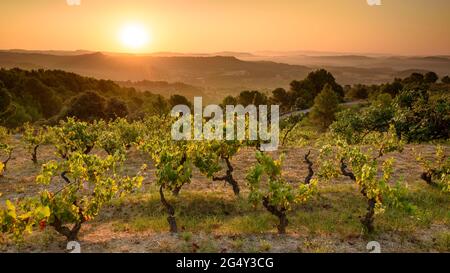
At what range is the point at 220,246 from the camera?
15.8m

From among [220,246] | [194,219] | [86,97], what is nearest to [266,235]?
[220,246]

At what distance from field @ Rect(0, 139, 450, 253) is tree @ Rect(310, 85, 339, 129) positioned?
5278 centimetres

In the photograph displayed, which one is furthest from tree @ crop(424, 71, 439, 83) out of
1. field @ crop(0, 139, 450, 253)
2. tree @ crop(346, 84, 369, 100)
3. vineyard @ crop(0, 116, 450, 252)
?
field @ crop(0, 139, 450, 253)

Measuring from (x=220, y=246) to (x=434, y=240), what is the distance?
29.9 feet

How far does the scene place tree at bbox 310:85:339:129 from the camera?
77500mm

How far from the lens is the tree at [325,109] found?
77500mm

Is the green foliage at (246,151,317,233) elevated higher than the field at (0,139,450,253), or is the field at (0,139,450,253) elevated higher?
the green foliage at (246,151,317,233)

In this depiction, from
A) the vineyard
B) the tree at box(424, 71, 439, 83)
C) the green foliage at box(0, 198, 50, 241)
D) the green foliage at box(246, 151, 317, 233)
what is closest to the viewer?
the green foliage at box(0, 198, 50, 241)

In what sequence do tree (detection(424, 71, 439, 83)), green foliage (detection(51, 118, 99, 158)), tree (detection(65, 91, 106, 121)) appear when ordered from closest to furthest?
green foliage (detection(51, 118, 99, 158)) < tree (detection(65, 91, 106, 121)) < tree (detection(424, 71, 439, 83))

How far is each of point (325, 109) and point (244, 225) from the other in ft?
209

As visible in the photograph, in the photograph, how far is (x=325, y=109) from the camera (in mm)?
77938

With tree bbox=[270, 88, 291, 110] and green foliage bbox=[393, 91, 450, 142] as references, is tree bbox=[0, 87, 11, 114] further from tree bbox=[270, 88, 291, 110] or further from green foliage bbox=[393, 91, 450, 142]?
tree bbox=[270, 88, 291, 110]
